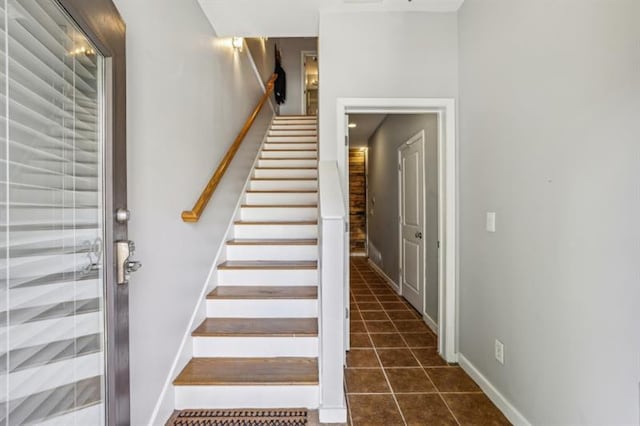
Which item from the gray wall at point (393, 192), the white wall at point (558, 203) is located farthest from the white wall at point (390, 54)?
the gray wall at point (393, 192)

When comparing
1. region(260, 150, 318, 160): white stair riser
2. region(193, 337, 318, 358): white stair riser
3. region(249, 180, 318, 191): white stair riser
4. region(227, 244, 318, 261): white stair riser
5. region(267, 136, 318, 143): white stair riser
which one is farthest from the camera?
region(267, 136, 318, 143): white stair riser

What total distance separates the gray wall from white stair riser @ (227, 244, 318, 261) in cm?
131

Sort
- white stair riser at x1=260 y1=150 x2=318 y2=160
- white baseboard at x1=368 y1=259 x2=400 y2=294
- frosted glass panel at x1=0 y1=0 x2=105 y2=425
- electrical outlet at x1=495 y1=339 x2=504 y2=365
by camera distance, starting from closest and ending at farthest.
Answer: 1. frosted glass panel at x1=0 y1=0 x2=105 y2=425
2. electrical outlet at x1=495 y1=339 x2=504 y2=365
3. white stair riser at x1=260 y1=150 x2=318 y2=160
4. white baseboard at x1=368 y1=259 x2=400 y2=294

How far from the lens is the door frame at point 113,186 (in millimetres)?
1093

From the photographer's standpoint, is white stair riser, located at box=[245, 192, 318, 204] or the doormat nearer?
the doormat

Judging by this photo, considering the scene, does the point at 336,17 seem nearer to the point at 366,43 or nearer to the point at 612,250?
the point at 366,43

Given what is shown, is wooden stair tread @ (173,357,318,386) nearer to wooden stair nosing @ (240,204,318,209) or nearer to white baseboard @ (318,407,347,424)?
white baseboard @ (318,407,347,424)

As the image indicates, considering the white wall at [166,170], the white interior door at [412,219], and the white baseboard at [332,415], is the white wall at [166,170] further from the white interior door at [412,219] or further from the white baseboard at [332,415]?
the white interior door at [412,219]

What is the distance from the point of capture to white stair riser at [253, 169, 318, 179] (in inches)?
152

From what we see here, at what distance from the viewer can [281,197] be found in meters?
3.43

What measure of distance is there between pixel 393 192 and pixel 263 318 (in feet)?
10.2

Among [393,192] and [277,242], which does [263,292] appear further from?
[393,192]

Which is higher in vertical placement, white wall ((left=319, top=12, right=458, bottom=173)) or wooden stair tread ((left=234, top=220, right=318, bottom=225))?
white wall ((left=319, top=12, right=458, bottom=173))

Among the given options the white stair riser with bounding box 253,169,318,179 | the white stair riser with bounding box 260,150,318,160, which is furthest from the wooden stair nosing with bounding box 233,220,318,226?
the white stair riser with bounding box 260,150,318,160
